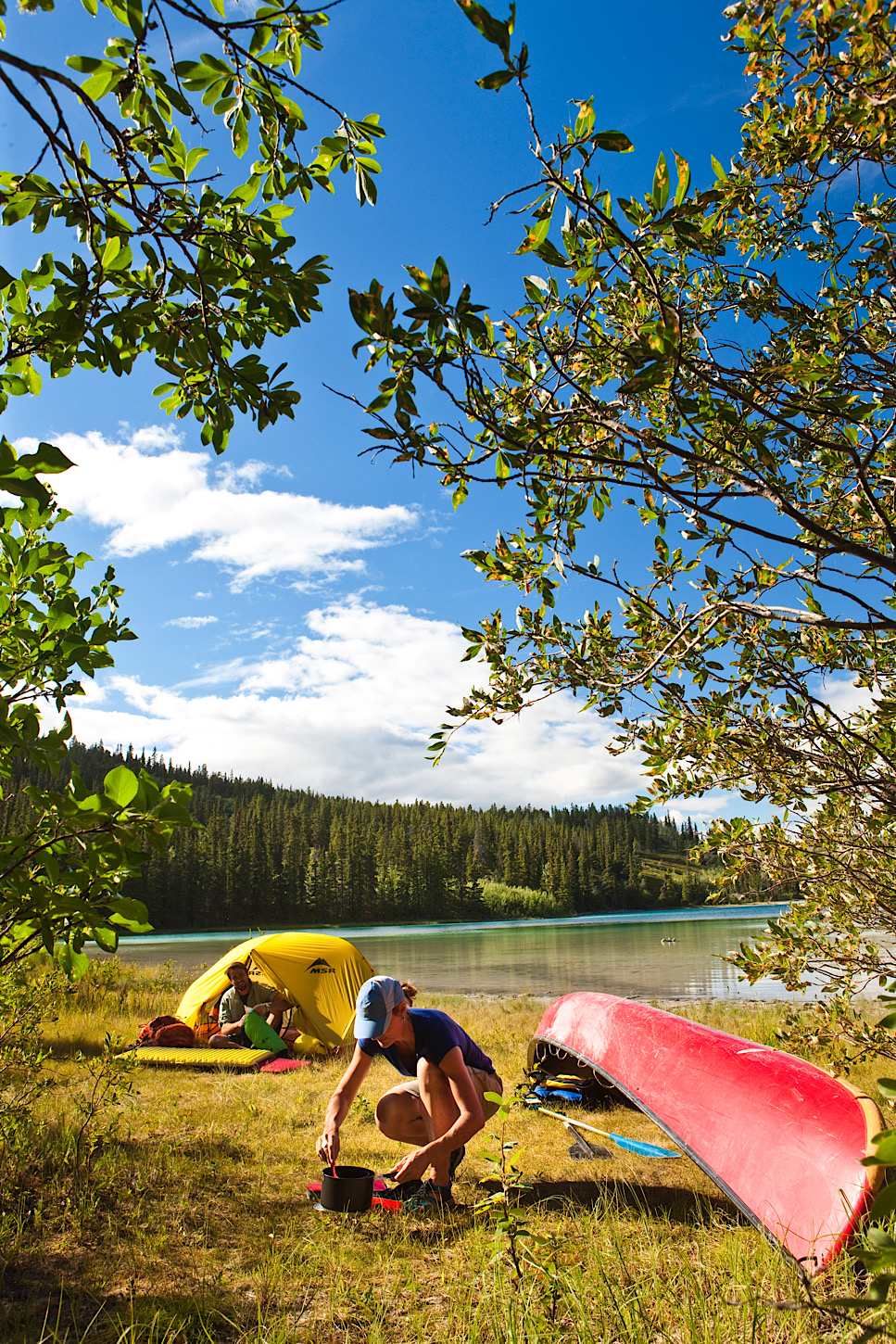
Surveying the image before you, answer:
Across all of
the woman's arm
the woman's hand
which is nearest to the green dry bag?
the woman's arm

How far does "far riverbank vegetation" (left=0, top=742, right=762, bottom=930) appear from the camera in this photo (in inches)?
2768

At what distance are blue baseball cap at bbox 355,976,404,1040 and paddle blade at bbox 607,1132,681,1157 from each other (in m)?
2.54

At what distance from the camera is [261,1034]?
919 cm

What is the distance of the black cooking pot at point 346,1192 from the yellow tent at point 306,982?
6.26 m

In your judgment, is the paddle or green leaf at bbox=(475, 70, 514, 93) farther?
the paddle

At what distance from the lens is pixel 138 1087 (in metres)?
7.05

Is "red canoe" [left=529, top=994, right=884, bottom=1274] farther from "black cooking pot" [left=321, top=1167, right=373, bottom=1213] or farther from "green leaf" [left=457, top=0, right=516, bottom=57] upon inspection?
"green leaf" [left=457, top=0, right=516, bottom=57]

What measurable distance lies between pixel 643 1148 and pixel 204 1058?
533cm

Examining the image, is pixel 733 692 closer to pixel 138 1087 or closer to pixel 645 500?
pixel 645 500

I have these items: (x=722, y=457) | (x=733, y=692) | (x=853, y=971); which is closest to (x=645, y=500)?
(x=722, y=457)

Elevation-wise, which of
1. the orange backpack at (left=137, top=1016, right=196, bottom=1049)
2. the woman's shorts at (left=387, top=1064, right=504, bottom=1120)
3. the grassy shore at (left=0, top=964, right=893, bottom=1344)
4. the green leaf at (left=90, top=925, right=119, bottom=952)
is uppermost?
the green leaf at (left=90, top=925, right=119, bottom=952)

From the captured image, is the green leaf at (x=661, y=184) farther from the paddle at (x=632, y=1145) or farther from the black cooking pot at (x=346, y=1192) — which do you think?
the paddle at (x=632, y=1145)

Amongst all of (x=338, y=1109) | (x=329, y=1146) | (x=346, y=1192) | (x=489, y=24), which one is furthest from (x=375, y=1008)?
(x=489, y=24)

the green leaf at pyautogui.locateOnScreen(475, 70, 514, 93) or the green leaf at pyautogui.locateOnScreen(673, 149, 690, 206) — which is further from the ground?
the green leaf at pyautogui.locateOnScreen(673, 149, 690, 206)
